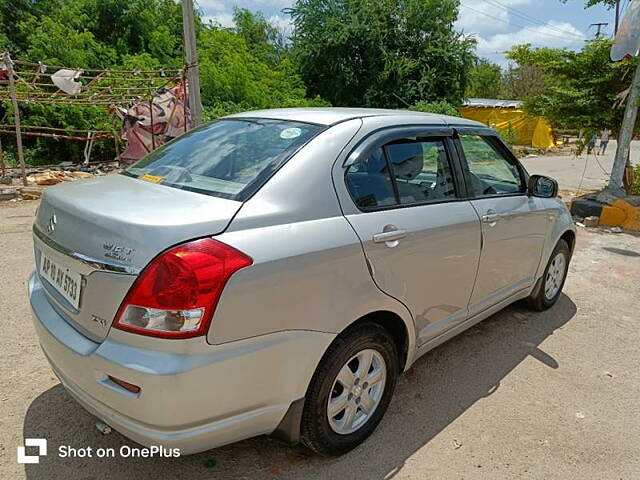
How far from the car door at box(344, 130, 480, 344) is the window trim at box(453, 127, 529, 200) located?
77 mm

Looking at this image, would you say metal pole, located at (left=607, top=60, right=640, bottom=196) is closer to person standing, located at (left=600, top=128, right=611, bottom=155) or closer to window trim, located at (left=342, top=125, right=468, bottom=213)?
person standing, located at (left=600, top=128, right=611, bottom=155)

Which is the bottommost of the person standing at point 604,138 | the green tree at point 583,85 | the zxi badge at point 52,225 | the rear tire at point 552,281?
the rear tire at point 552,281

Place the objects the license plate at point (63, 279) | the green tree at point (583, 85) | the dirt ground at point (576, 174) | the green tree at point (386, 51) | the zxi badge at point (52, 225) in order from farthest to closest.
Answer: the green tree at point (386, 51) < the dirt ground at point (576, 174) < the green tree at point (583, 85) < the zxi badge at point (52, 225) < the license plate at point (63, 279)

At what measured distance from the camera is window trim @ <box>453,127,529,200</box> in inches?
120

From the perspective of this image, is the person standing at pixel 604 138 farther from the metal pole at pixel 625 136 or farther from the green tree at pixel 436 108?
the green tree at pixel 436 108

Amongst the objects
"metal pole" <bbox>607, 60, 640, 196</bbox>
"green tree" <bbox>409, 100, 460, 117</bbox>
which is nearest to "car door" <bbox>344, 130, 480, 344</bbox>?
"metal pole" <bbox>607, 60, 640, 196</bbox>

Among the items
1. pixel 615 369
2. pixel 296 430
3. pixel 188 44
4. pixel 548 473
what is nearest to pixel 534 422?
pixel 548 473

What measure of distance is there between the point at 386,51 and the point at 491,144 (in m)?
20.2

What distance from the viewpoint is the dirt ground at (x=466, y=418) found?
2.29 meters

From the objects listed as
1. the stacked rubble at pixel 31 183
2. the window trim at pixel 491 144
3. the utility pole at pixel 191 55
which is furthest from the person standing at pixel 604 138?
the stacked rubble at pixel 31 183

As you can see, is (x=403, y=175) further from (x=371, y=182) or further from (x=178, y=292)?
(x=178, y=292)

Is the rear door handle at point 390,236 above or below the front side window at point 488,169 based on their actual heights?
below

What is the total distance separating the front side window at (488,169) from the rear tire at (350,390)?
4.41 ft

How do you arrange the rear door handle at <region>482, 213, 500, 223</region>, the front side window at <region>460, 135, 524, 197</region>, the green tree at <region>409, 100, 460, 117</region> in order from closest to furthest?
the rear door handle at <region>482, 213, 500, 223</region> → the front side window at <region>460, 135, 524, 197</region> → the green tree at <region>409, 100, 460, 117</region>
